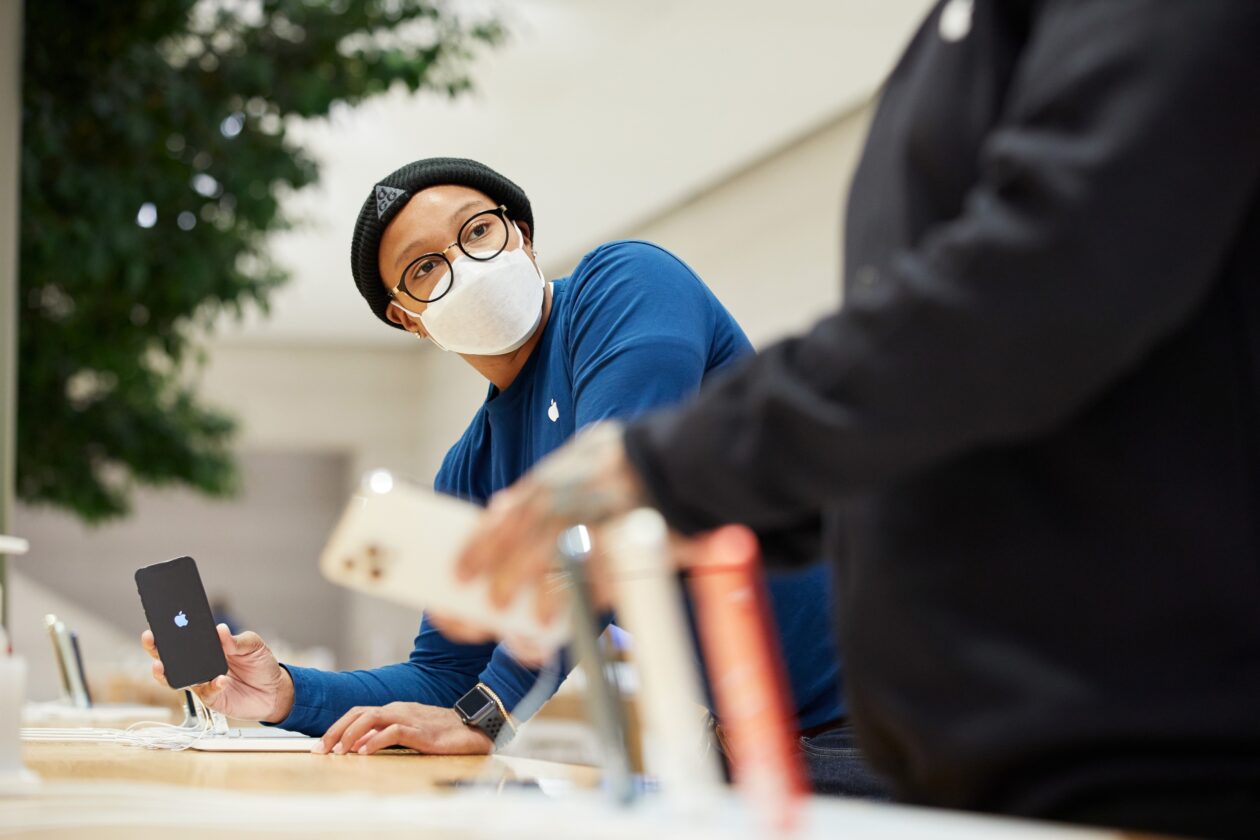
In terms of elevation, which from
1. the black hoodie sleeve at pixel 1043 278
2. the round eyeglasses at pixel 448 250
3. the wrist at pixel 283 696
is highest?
the round eyeglasses at pixel 448 250

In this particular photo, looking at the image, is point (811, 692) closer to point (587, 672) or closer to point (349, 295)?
point (587, 672)

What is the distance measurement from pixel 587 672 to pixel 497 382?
126 centimetres

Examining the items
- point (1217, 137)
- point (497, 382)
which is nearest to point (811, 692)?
point (497, 382)

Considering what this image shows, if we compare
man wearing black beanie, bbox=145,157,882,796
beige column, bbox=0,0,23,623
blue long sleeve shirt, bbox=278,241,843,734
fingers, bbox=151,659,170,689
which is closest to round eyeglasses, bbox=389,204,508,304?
man wearing black beanie, bbox=145,157,882,796

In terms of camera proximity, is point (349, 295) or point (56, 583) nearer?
point (349, 295)

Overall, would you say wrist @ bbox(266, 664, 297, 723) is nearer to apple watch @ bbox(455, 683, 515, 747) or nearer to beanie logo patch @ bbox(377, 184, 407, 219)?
apple watch @ bbox(455, 683, 515, 747)

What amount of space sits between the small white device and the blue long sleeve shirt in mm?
660

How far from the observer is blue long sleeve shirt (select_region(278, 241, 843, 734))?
1531 millimetres

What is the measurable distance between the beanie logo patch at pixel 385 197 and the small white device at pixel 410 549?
1.15 m

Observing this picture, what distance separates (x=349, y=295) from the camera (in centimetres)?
1214

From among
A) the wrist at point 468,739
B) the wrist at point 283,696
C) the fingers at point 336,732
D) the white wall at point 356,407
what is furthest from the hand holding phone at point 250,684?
the white wall at point 356,407

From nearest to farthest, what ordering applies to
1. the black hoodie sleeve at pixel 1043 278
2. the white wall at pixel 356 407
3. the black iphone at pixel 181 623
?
the black hoodie sleeve at pixel 1043 278 < the black iphone at pixel 181 623 < the white wall at pixel 356 407

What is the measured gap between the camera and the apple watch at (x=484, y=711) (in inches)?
69.4

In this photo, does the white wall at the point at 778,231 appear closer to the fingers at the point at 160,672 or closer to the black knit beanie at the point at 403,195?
the black knit beanie at the point at 403,195
